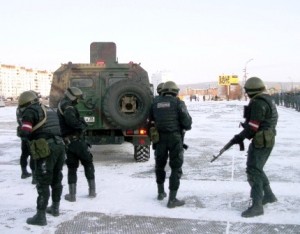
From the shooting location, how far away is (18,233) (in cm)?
463

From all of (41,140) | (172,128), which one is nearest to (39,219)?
(41,140)

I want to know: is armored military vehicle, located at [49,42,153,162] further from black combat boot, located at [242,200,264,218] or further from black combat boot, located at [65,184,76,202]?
black combat boot, located at [242,200,264,218]

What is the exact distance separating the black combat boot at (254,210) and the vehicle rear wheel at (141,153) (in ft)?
13.2

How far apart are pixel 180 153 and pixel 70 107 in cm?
166

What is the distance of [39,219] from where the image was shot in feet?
16.1

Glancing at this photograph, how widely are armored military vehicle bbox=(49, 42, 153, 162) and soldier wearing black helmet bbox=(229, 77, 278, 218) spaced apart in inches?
137

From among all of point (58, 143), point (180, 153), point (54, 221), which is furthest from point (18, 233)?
point (180, 153)

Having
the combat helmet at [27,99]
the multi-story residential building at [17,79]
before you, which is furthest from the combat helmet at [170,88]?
the multi-story residential building at [17,79]

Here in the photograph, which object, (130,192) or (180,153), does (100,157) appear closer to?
(130,192)

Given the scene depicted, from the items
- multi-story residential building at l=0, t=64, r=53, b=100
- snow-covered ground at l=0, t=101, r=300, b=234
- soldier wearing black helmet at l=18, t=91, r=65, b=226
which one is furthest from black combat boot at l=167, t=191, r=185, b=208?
multi-story residential building at l=0, t=64, r=53, b=100

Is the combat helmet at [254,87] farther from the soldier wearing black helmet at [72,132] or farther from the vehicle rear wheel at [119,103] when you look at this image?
the vehicle rear wheel at [119,103]

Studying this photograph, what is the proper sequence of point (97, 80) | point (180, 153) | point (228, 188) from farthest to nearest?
point (97, 80), point (228, 188), point (180, 153)

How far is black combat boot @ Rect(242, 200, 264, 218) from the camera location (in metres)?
5.20

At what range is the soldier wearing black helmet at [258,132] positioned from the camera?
5.20m
